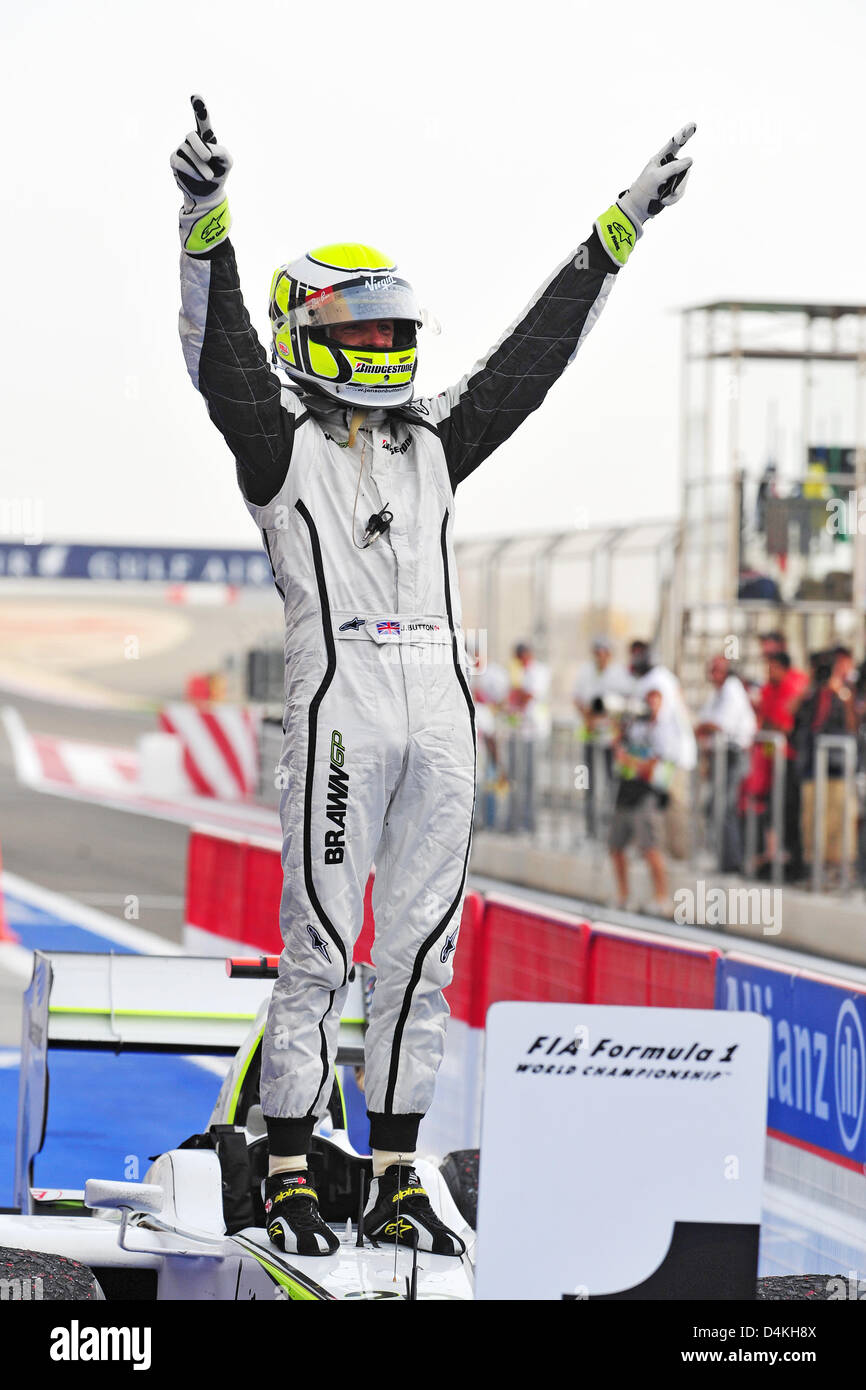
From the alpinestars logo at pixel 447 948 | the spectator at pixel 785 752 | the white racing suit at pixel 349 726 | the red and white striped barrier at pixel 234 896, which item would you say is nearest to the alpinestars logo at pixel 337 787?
the white racing suit at pixel 349 726

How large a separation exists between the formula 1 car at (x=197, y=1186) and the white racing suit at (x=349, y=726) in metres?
0.28

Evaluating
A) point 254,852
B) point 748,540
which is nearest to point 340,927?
point 254,852

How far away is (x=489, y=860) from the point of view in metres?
15.1

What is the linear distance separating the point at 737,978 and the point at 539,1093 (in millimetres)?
2621

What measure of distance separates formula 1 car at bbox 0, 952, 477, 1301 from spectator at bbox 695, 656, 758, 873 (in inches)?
276

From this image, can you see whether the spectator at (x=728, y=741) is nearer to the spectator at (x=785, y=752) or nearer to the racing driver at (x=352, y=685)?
the spectator at (x=785, y=752)

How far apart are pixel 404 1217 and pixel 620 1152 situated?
61 cm

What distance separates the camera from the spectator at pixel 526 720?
47.4ft

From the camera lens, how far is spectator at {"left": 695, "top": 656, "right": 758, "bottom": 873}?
1153 centimetres

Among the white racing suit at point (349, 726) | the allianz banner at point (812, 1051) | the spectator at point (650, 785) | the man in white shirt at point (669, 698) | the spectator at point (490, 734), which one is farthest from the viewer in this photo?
the spectator at point (490, 734)

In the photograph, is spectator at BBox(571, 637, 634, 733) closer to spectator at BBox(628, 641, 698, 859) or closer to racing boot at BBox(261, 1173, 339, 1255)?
spectator at BBox(628, 641, 698, 859)

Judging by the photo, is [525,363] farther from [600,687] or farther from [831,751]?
[600,687]

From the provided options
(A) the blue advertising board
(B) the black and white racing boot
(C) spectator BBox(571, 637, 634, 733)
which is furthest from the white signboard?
(A) the blue advertising board
